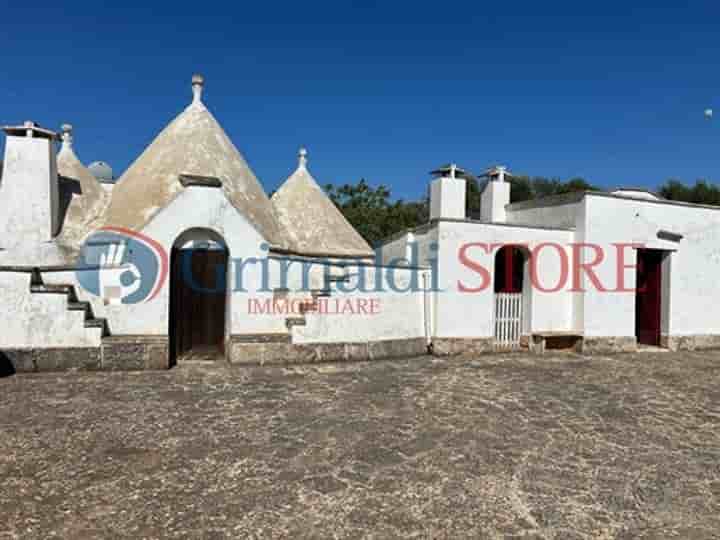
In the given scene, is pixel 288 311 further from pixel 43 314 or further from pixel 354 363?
pixel 43 314

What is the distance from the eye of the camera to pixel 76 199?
445 inches

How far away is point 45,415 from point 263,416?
2.66m

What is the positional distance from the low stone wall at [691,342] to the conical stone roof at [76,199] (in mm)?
14529

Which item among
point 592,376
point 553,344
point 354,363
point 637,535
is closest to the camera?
point 637,535

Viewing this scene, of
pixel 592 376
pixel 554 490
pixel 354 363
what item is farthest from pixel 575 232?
pixel 554 490

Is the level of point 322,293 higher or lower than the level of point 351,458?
higher

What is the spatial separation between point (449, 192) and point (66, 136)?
33.0ft

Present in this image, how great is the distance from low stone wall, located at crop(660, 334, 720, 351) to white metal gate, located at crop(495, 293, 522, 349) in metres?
4.36

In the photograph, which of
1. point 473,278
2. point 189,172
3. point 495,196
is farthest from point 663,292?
point 189,172

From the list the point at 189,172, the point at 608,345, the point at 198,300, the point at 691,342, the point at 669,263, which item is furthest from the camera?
the point at 691,342

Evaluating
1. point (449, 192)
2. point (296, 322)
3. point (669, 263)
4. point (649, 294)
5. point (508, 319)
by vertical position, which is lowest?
point (508, 319)

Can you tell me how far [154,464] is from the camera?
4617 mm

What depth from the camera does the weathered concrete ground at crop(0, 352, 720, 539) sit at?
3.65 m

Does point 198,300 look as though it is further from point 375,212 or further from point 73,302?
point 375,212
